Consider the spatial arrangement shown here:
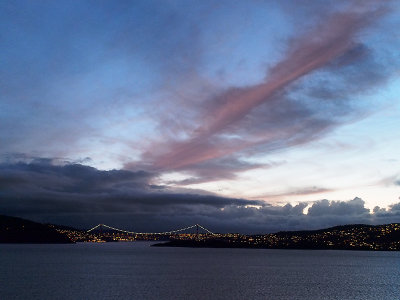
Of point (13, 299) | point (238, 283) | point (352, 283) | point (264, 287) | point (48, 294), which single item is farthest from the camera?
point (352, 283)

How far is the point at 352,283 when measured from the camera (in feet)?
283

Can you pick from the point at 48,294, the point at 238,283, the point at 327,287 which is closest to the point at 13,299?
the point at 48,294

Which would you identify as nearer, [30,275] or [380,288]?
[380,288]

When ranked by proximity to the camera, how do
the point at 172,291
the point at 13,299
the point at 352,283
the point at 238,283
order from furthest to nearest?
the point at 352,283 < the point at 238,283 < the point at 172,291 < the point at 13,299

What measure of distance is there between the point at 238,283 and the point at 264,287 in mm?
6908

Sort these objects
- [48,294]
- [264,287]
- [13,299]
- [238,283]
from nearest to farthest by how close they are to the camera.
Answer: [13,299] < [48,294] < [264,287] < [238,283]

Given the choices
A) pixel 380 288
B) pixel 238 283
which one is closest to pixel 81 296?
pixel 238 283

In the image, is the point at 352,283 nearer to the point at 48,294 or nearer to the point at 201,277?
the point at 201,277

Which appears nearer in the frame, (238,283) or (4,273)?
(238,283)

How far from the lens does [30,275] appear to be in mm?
87938

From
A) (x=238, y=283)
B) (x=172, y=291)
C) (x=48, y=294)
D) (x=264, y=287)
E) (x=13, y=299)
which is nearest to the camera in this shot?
(x=13, y=299)

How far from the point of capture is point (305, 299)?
6206cm

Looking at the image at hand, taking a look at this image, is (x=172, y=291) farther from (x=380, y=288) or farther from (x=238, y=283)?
(x=380, y=288)

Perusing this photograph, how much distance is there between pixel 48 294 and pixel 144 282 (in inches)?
850
